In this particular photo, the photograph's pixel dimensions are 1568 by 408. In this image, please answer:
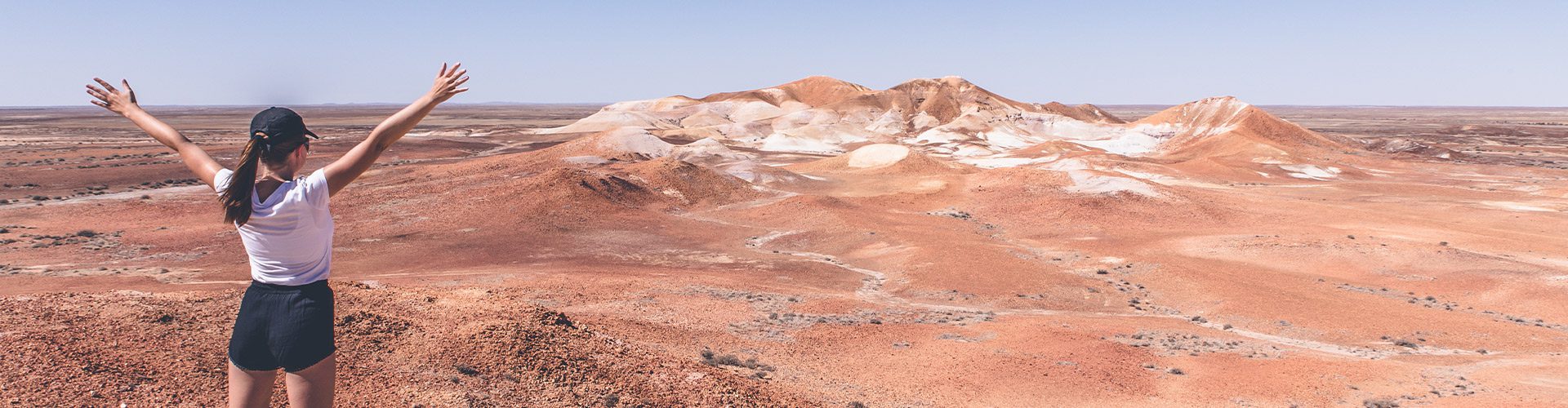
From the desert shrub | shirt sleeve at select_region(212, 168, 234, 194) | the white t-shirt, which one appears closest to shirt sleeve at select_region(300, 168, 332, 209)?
the white t-shirt

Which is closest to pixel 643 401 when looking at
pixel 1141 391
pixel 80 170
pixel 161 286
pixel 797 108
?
pixel 1141 391

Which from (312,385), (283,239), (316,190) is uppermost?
(316,190)

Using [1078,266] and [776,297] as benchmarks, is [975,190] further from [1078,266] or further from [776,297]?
[776,297]

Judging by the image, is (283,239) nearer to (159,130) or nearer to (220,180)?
(220,180)

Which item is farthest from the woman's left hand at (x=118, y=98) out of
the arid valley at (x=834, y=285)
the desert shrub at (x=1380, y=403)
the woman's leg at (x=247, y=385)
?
the desert shrub at (x=1380, y=403)

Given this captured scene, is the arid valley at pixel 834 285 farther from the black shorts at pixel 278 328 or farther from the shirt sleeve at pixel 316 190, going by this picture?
the shirt sleeve at pixel 316 190

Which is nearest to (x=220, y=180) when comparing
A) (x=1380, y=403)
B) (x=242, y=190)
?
(x=242, y=190)
